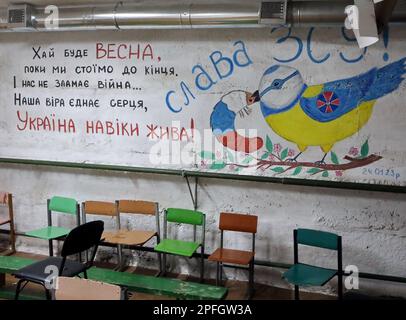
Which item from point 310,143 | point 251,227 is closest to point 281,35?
point 310,143

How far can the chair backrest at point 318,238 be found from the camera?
375 cm

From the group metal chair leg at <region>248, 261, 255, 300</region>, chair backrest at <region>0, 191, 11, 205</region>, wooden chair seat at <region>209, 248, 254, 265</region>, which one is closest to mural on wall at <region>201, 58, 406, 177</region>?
wooden chair seat at <region>209, 248, 254, 265</region>

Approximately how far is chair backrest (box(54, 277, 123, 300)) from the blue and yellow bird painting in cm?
218

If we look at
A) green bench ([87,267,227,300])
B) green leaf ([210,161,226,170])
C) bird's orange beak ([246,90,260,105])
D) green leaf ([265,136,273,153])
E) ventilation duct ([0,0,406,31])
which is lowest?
green bench ([87,267,227,300])

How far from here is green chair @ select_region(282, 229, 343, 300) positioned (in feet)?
11.6

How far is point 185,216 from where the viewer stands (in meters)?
4.30

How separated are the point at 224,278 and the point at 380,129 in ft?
6.60

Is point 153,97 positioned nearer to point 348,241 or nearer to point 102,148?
point 102,148

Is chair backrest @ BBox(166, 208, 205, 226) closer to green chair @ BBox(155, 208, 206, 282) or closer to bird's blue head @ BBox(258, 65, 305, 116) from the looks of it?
green chair @ BBox(155, 208, 206, 282)

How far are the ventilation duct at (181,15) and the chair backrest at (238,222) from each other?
5.46 ft

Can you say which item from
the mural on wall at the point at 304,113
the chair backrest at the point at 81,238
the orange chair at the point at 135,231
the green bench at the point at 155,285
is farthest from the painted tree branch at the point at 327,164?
the chair backrest at the point at 81,238

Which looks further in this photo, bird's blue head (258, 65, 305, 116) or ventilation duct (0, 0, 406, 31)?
bird's blue head (258, 65, 305, 116)

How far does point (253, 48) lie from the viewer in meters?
4.11

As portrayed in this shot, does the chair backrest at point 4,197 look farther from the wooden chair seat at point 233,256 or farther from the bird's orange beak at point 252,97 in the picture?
the bird's orange beak at point 252,97
